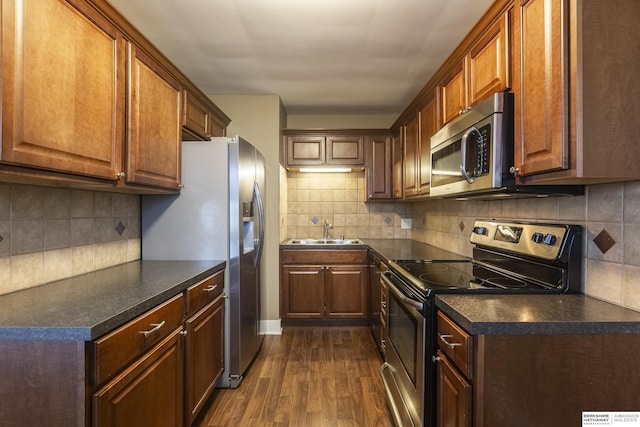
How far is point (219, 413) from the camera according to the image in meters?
2.18

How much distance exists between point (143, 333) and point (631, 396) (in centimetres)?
165

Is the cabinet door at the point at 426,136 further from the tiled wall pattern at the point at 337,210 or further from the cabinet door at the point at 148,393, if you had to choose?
the cabinet door at the point at 148,393

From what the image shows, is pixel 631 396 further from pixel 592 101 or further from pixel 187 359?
pixel 187 359

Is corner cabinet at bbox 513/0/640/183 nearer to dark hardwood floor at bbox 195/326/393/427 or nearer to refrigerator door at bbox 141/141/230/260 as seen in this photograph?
dark hardwood floor at bbox 195/326/393/427

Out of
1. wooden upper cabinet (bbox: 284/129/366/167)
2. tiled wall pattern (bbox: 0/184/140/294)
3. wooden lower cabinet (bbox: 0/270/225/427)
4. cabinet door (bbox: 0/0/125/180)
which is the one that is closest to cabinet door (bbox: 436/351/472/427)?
wooden lower cabinet (bbox: 0/270/225/427)

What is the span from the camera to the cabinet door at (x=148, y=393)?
1149mm

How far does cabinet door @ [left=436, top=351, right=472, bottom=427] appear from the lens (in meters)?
1.18

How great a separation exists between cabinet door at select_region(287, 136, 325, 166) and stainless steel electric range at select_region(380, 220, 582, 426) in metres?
1.87

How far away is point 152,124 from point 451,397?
191cm

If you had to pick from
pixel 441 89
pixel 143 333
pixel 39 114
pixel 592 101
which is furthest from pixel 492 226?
pixel 39 114

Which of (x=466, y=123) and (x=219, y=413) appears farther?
(x=219, y=413)

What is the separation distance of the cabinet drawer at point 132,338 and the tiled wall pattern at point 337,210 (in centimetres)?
257

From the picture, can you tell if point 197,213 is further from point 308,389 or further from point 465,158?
point 465,158

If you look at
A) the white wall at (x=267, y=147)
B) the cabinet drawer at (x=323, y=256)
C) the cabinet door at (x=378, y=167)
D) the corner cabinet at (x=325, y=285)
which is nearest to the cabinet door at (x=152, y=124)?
the white wall at (x=267, y=147)
